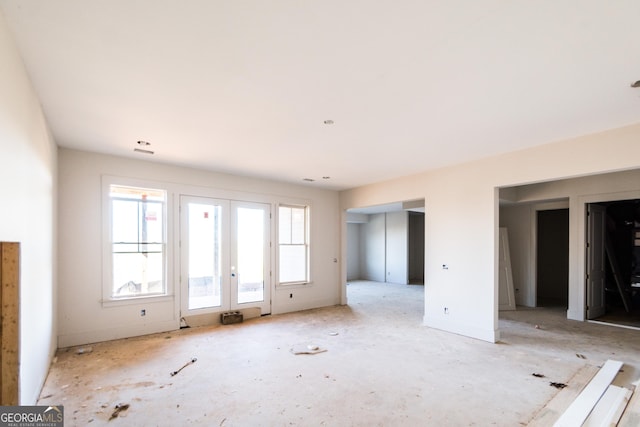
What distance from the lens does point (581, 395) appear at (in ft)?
9.58

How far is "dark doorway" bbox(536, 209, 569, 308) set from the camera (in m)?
8.37

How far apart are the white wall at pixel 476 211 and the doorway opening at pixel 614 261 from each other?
1.18 ft

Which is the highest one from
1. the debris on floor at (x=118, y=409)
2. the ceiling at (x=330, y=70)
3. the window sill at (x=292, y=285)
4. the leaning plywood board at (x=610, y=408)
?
the ceiling at (x=330, y=70)

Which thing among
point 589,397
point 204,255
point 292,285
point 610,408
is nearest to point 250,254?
point 204,255

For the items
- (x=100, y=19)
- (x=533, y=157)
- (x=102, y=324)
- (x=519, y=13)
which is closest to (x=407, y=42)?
(x=519, y=13)

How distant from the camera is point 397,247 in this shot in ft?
35.7

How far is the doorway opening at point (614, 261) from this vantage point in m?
5.81

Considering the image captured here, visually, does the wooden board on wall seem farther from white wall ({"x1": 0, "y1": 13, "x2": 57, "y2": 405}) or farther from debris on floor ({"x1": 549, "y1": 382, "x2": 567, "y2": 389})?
debris on floor ({"x1": 549, "y1": 382, "x2": 567, "y2": 389})

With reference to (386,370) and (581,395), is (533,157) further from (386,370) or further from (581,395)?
(386,370)

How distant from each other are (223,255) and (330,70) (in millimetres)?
4165

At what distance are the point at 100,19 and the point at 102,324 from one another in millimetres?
4235

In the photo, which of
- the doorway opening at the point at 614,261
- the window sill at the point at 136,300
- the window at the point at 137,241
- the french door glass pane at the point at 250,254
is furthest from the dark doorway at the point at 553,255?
the window at the point at 137,241

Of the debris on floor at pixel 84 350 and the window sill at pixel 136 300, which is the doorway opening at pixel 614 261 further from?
the debris on floor at pixel 84 350

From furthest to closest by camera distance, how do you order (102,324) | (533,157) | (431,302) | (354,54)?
(431,302)
(102,324)
(533,157)
(354,54)
